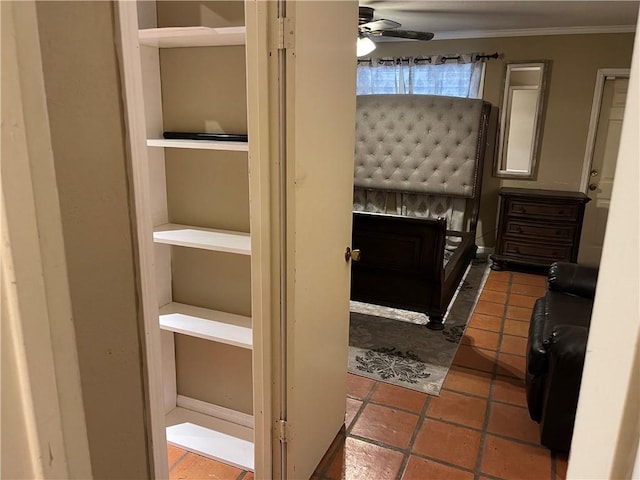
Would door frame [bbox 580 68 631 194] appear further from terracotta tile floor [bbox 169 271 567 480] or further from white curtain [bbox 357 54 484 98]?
terracotta tile floor [bbox 169 271 567 480]

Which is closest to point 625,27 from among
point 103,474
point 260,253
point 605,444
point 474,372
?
point 474,372

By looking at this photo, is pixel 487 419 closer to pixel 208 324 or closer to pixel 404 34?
pixel 208 324

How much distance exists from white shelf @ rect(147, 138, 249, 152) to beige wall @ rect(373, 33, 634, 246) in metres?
4.19

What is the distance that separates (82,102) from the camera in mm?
727

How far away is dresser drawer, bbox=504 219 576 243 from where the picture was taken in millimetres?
4750

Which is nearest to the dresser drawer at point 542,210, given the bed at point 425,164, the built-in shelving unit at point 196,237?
the bed at point 425,164

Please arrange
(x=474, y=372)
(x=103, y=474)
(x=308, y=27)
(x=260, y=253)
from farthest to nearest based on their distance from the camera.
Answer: (x=474, y=372)
(x=260, y=253)
(x=308, y=27)
(x=103, y=474)

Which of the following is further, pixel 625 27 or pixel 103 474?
pixel 625 27

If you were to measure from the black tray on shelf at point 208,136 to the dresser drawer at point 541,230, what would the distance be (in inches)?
148

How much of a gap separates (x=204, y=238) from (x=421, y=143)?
12.0ft

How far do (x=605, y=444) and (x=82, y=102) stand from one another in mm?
862

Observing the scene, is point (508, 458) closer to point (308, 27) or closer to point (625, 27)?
point (308, 27)

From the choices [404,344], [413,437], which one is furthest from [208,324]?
[404,344]

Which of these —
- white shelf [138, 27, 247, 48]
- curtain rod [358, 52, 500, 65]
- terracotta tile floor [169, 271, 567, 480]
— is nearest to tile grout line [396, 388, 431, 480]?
terracotta tile floor [169, 271, 567, 480]
